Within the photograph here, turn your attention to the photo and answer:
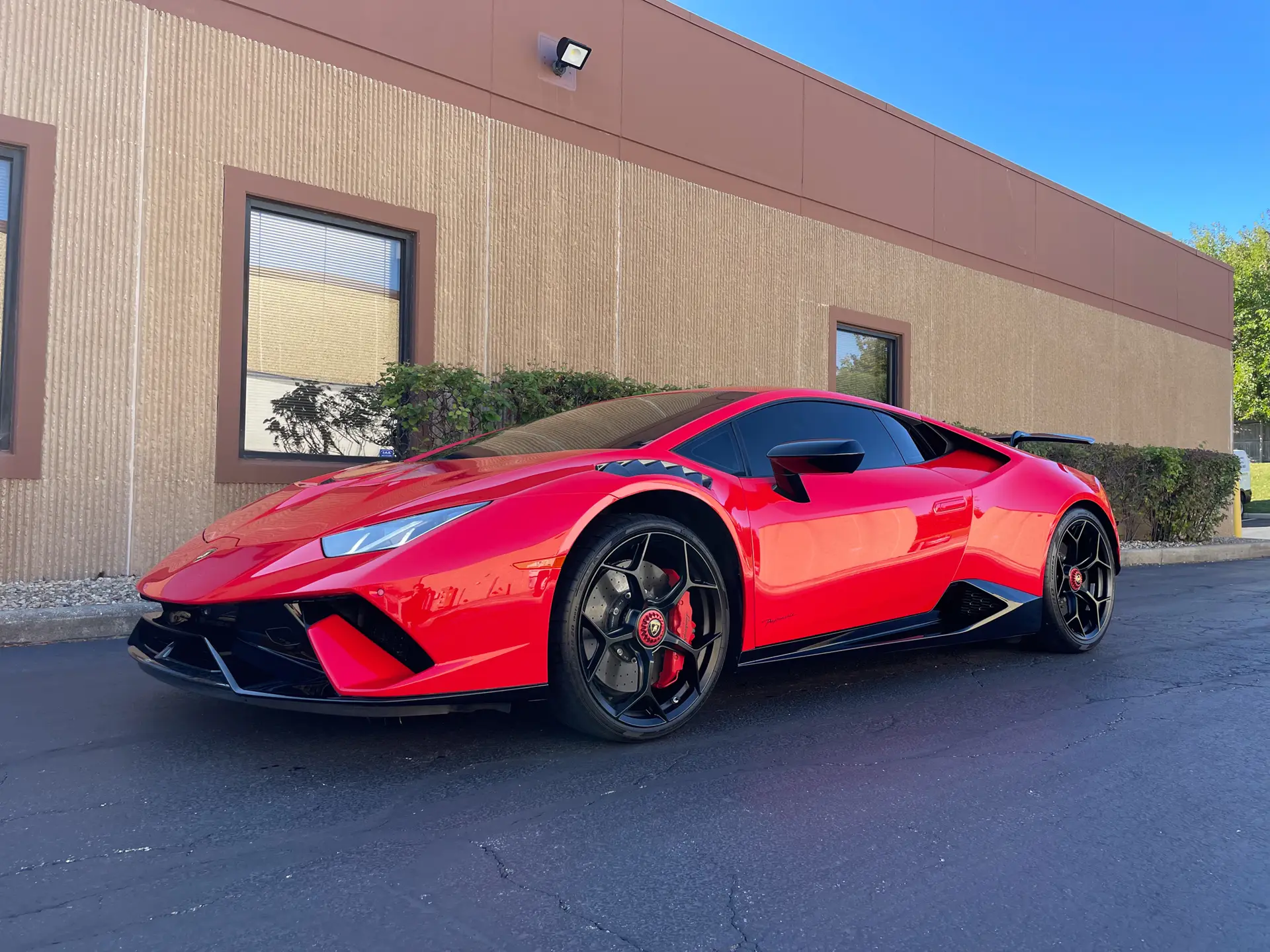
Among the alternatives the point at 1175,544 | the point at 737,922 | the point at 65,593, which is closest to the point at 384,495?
the point at 737,922

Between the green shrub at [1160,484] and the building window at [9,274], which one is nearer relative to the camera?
the building window at [9,274]

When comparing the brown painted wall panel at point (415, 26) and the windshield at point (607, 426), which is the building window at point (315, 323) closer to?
the brown painted wall panel at point (415, 26)

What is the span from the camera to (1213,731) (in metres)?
3.50

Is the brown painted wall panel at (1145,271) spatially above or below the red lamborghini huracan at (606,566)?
above

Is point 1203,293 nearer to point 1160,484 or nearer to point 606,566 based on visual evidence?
point 1160,484

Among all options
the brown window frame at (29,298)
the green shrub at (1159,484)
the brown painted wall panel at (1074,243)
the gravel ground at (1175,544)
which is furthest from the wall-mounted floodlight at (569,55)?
the brown painted wall panel at (1074,243)

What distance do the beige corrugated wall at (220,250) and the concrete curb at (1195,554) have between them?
340cm

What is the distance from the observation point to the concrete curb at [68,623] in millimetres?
4816

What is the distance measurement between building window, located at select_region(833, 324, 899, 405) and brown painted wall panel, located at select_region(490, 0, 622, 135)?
4144mm

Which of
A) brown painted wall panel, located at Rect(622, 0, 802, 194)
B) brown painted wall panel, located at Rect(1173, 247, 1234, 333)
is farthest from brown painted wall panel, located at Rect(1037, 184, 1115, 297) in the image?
brown painted wall panel, located at Rect(622, 0, 802, 194)

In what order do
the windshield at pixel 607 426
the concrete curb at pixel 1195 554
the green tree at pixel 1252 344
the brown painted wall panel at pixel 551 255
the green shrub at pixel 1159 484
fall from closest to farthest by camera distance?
the windshield at pixel 607 426
the brown painted wall panel at pixel 551 255
the concrete curb at pixel 1195 554
the green shrub at pixel 1159 484
the green tree at pixel 1252 344

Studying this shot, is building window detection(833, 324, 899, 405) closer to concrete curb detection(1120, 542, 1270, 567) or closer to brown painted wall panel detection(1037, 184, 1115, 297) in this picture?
concrete curb detection(1120, 542, 1270, 567)

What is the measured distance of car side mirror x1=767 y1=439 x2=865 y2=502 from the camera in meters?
3.43

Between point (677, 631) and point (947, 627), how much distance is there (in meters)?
1.51
